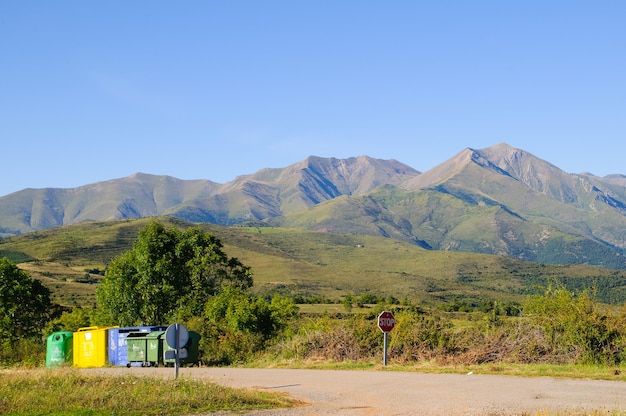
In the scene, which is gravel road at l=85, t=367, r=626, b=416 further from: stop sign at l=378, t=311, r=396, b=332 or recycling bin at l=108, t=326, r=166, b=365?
recycling bin at l=108, t=326, r=166, b=365

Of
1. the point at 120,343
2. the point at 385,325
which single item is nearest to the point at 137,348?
the point at 120,343

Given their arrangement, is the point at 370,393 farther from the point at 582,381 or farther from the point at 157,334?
the point at 157,334

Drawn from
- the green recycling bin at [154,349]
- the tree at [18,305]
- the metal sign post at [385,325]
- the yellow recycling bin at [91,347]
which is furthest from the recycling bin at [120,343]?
the tree at [18,305]

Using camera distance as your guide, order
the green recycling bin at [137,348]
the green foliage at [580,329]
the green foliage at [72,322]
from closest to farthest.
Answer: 1. the green foliage at [580,329]
2. the green recycling bin at [137,348]
3. the green foliage at [72,322]

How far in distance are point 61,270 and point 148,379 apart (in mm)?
160904

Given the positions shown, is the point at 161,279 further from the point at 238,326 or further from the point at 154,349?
the point at 154,349

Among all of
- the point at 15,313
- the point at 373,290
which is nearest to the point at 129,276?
the point at 15,313

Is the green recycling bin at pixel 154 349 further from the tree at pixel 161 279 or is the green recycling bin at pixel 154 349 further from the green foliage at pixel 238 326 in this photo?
the tree at pixel 161 279

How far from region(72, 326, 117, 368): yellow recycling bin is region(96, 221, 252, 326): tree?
18140mm

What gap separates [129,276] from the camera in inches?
2343

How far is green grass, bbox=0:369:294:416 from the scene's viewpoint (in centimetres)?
1642

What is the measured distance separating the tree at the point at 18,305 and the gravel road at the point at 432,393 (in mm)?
41279

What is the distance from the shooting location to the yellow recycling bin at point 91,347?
36125mm

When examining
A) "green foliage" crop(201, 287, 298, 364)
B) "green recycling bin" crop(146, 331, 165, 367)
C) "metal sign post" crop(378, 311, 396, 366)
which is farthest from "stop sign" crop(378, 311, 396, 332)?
"green recycling bin" crop(146, 331, 165, 367)
